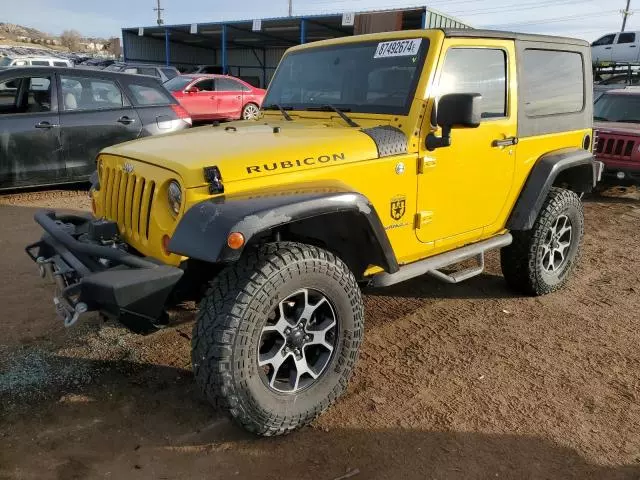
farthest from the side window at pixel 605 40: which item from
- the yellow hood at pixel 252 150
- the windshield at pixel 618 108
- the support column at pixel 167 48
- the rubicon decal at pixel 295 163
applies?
the rubicon decal at pixel 295 163

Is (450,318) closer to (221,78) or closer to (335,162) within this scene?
→ (335,162)

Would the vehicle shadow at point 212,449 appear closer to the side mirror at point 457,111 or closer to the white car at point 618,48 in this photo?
the side mirror at point 457,111

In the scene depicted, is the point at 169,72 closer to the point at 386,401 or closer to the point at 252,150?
the point at 252,150

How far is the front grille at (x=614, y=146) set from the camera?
26.2 feet

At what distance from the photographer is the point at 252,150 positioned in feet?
9.18

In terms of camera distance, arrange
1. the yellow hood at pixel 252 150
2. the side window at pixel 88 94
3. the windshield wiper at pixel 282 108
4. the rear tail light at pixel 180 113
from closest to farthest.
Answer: the yellow hood at pixel 252 150
the windshield wiper at pixel 282 108
the side window at pixel 88 94
the rear tail light at pixel 180 113

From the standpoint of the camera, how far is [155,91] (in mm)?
7848

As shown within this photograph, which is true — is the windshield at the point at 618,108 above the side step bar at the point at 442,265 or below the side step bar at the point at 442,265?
above

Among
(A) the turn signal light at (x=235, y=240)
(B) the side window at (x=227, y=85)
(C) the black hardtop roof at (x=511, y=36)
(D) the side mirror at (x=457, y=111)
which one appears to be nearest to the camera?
(A) the turn signal light at (x=235, y=240)

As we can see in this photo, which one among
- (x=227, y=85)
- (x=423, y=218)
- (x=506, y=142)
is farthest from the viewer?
(x=227, y=85)

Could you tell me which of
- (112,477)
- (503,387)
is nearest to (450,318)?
(503,387)

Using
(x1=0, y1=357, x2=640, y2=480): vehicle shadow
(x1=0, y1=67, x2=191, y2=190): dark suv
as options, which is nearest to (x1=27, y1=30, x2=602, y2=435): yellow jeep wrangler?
(x1=0, y1=357, x2=640, y2=480): vehicle shadow

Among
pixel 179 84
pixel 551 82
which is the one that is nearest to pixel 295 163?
pixel 551 82

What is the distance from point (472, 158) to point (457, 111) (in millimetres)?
650
